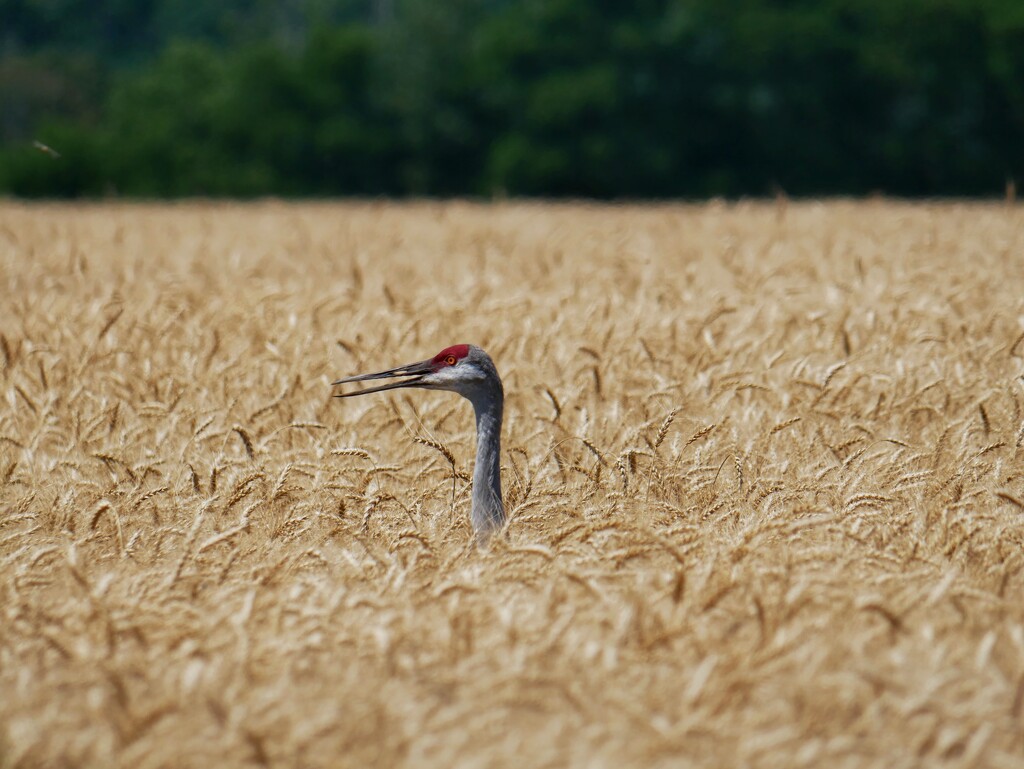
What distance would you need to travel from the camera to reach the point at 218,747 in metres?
2.60

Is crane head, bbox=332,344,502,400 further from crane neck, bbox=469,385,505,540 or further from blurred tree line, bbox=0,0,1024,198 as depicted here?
blurred tree line, bbox=0,0,1024,198

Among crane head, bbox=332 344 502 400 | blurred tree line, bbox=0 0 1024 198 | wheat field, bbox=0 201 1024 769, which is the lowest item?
wheat field, bbox=0 201 1024 769

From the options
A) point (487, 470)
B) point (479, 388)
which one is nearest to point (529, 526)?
point (487, 470)

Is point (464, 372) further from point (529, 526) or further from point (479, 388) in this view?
point (529, 526)

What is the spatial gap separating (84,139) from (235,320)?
1525 inches

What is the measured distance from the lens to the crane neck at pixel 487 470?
4.04 metres

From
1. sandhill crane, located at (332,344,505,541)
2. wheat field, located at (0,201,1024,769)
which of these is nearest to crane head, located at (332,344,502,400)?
sandhill crane, located at (332,344,505,541)

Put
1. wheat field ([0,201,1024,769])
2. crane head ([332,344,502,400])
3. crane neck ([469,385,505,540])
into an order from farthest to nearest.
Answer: crane head ([332,344,502,400])
crane neck ([469,385,505,540])
wheat field ([0,201,1024,769])

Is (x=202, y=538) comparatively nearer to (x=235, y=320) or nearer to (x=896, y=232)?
(x=235, y=320)

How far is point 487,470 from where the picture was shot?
4098 mm

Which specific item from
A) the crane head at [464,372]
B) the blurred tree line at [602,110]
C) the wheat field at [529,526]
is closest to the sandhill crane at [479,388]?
the crane head at [464,372]

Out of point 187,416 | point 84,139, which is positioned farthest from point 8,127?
point 187,416

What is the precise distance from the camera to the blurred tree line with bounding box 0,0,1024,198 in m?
37.1

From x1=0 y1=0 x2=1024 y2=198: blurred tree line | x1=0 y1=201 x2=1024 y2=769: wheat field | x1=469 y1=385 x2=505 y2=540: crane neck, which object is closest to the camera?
x1=0 y1=201 x2=1024 y2=769: wheat field
